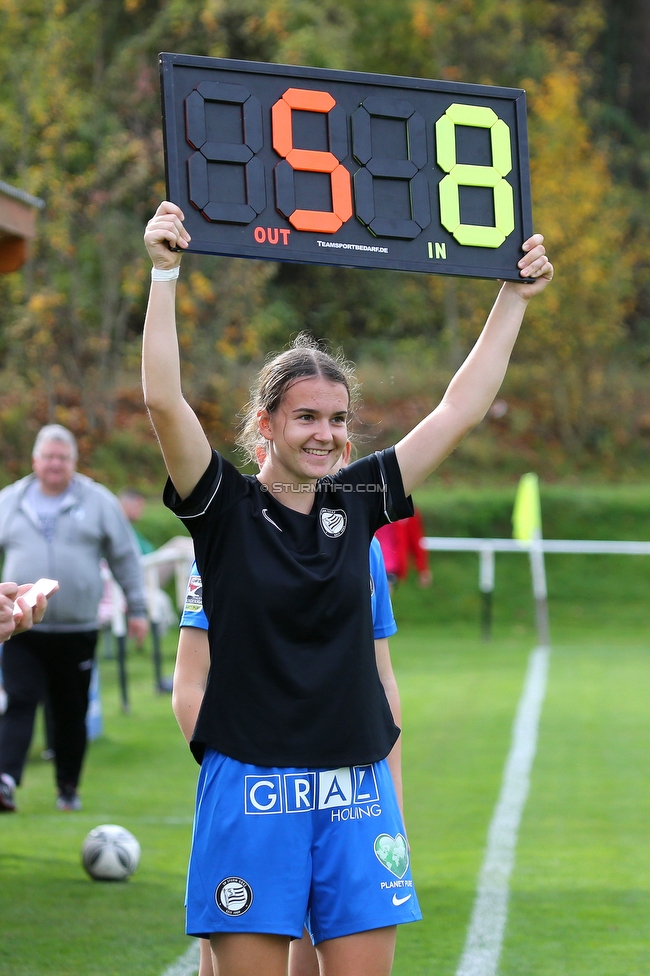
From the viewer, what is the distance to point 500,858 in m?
6.76

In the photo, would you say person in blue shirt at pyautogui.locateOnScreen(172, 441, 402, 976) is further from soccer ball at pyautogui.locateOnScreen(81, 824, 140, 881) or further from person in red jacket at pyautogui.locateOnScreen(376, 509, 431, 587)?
person in red jacket at pyautogui.locateOnScreen(376, 509, 431, 587)

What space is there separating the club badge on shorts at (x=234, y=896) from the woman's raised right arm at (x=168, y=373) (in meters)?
0.86

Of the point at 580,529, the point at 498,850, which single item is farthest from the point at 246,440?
the point at 580,529

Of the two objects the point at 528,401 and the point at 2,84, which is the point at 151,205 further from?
the point at 528,401

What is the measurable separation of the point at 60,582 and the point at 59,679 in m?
0.59

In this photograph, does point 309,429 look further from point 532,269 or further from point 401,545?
point 401,545

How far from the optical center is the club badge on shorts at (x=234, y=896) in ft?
9.21

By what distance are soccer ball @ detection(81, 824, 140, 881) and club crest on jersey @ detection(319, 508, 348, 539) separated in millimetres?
3706

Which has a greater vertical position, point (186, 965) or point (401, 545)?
point (401, 545)

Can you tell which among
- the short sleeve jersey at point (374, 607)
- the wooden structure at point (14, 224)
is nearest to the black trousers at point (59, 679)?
the wooden structure at point (14, 224)

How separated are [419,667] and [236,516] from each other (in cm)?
1321

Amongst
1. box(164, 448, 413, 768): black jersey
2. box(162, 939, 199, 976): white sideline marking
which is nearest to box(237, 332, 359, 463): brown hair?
box(164, 448, 413, 768): black jersey

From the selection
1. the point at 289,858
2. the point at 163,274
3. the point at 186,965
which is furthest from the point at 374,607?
the point at 186,965

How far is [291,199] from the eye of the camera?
3.15 metres
